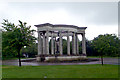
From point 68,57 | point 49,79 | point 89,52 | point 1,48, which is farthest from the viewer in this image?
point 89,52

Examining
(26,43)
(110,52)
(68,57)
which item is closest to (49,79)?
(26,43)

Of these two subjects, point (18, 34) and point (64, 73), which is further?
point (18, 34)

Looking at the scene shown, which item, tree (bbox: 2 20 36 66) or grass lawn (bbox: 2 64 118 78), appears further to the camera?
tree (bbox: 2 20 36 66)

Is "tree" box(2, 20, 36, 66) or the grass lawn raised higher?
Answer: "tree" box(2, 20, 36, 66)

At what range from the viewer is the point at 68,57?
3934cm

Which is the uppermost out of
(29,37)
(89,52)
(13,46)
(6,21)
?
(6,21)

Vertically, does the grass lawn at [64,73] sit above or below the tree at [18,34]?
below

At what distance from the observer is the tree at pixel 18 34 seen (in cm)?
2262

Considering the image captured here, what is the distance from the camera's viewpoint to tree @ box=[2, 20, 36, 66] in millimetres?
22625

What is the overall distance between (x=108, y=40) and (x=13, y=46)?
52.2 feet

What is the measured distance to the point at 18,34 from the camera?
22.8m

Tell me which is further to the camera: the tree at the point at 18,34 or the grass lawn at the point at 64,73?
the tree at the point at 18,34

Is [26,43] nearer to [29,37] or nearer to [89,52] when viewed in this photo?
[29,37]

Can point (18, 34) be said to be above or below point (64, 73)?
above
